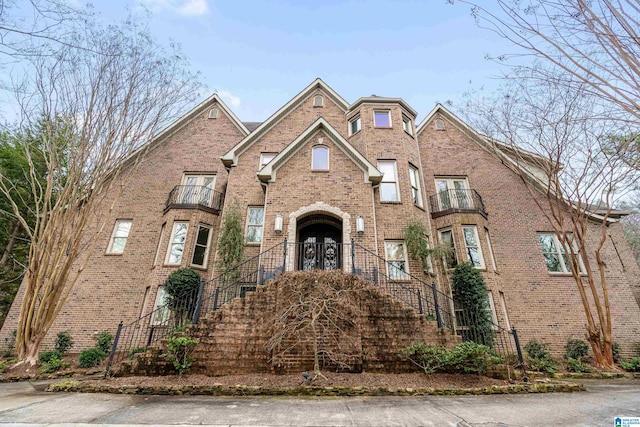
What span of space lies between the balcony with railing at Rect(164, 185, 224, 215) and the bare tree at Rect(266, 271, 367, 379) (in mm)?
7348

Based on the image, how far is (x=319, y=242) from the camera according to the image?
1121 cm

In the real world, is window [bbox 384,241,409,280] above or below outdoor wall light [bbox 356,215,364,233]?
below

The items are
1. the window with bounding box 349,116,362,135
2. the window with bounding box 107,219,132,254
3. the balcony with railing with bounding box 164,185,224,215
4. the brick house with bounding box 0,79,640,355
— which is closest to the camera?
the brick house with bounding box 0,79,640,355

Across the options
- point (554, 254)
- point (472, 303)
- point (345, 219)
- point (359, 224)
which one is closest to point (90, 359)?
point (345, 219)

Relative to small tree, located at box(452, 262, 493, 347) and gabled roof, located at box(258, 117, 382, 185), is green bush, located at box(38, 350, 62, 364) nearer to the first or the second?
gabled roof, located at box(258, 117, 382, 185)

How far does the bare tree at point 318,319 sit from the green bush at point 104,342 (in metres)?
7.48

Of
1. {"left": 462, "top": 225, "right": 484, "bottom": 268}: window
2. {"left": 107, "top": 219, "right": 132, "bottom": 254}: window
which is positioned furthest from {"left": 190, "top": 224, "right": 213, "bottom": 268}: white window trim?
{"left": 462, "top": 225, "right": 484, "bottom": 268}: window

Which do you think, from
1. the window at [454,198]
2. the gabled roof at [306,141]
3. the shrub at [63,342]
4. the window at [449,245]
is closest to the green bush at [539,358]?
the window at [449,245]

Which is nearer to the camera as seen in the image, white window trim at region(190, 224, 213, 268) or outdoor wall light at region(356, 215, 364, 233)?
outdoor wall light at region(356, 215, 364, 233)

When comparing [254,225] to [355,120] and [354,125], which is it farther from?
[355,120]

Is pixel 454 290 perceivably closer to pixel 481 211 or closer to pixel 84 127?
pixel 481 211

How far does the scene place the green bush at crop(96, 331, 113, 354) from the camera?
33.9 feet

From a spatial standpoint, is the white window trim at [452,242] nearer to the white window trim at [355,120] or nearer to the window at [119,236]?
the white window trim at [355,120]

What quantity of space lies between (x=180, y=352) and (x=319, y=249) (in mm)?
5654
